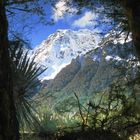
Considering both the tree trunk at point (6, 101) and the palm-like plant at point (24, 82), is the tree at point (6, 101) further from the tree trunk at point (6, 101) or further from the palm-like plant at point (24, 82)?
the palm-like plant at point (24, 82)

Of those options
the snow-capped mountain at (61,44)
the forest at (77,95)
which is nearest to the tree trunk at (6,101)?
the forest at (77,95)

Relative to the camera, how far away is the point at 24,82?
9.30 meters

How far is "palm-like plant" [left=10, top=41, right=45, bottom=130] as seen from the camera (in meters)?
8.35

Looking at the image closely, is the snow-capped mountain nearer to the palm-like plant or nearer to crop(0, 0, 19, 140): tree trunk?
the palm-like plant

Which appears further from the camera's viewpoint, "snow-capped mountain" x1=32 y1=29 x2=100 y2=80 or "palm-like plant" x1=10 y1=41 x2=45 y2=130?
"snow-capped mountain" x1=32 y1=29 x2=100 y2=80

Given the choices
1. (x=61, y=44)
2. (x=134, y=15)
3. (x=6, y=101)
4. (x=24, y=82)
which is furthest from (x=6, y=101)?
(x=61, y=44)

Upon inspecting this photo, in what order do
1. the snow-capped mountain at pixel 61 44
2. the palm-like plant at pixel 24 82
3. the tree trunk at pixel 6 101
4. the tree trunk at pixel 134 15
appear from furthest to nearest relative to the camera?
the snow-capped mountain at pixel 61 44 → the palm-like plant at pixel 24 82 → the tree trunk at pixel 134 15 → the tree trunk at pixel 6 101

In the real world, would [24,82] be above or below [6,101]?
above

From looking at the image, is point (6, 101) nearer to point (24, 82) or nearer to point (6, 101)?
point (6, 101)

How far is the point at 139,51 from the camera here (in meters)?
3.98

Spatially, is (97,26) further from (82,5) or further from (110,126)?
(110,126)

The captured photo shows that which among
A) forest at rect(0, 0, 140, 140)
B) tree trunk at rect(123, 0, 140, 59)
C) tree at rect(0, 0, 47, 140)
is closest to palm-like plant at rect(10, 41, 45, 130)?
forest at rect(0, 0, 140, 140)

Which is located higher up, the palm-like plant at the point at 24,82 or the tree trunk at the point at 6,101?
the palm-like plant at the point at 24,82

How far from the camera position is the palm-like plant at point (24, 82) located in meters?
8.35
